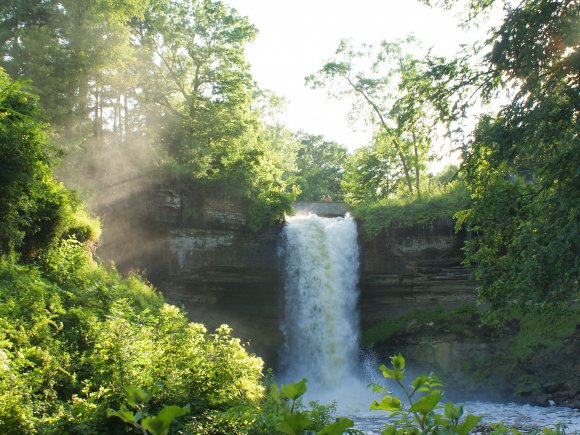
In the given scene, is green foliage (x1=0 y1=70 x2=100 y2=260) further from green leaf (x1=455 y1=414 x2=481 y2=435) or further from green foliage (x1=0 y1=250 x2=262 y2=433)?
green leaf (x1=455 y1=414 x2=481 y2=435)

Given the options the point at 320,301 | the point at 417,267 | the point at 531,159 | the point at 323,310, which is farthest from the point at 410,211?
→ the point at 531,159

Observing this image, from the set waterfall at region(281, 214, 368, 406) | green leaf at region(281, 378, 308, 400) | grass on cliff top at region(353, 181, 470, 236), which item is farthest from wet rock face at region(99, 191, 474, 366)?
green leaf at region(281, 378, 308, 400)

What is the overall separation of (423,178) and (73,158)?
2193cm

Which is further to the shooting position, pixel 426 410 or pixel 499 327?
pixel 499 327

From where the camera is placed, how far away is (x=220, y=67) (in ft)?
79.5

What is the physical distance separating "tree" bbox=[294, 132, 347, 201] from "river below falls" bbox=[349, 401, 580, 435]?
3032 cm

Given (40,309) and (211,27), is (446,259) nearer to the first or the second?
(211,27)

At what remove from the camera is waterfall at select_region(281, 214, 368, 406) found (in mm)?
21969

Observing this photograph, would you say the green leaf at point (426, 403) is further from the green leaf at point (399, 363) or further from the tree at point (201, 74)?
the tree at point (201, 74)

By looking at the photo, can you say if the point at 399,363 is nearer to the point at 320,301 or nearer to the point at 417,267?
the point at 320,301

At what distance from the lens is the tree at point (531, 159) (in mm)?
8180

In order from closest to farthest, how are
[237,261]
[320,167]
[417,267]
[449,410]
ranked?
[449,410] → [237,261] → [417,267] → [320,167]

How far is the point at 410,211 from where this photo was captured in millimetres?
22906

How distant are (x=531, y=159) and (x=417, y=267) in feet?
44.8
